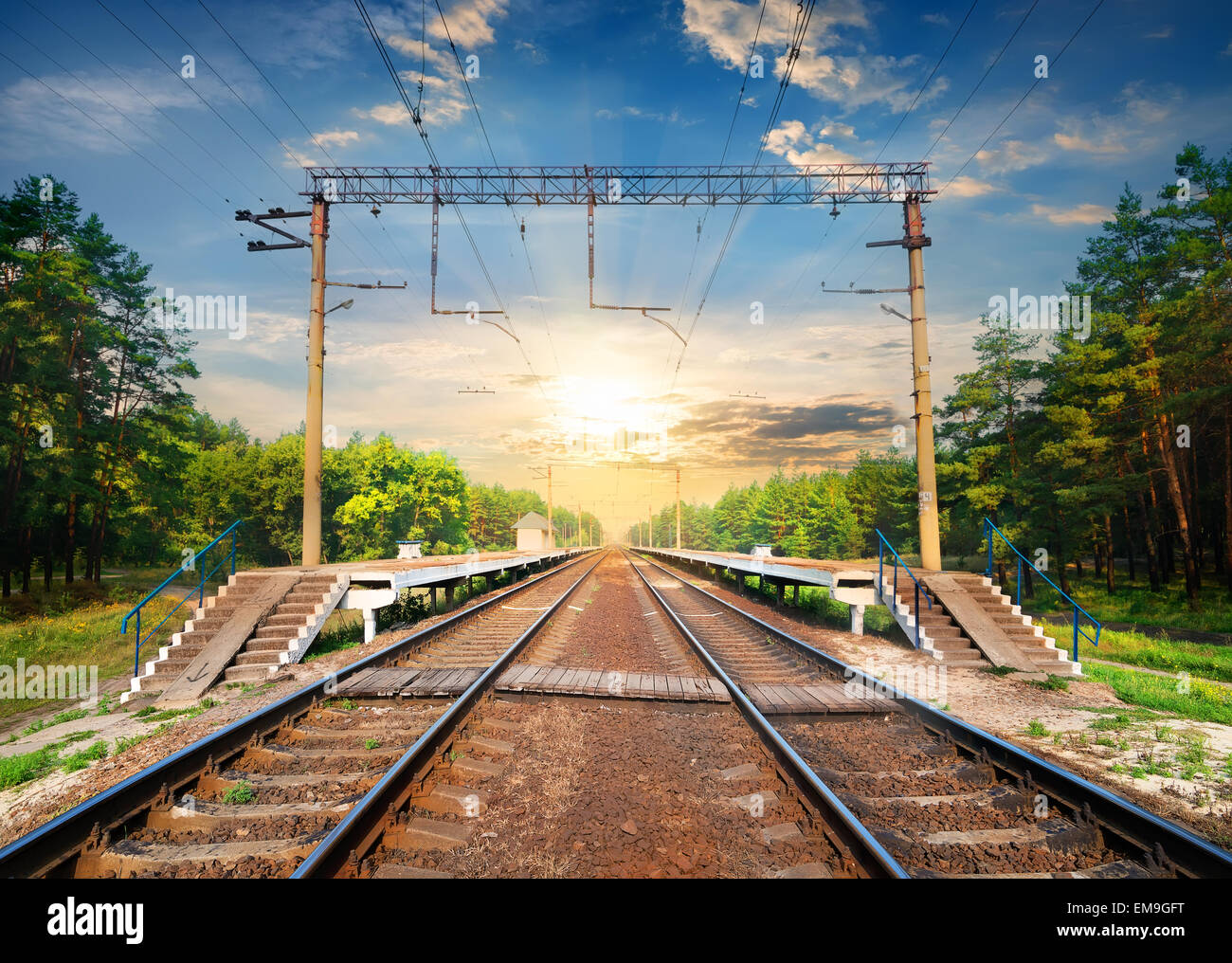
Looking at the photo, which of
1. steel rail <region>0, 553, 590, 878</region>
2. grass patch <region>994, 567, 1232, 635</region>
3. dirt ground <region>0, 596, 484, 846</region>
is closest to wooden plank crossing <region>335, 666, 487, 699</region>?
steel rail <region>0, 553, 590, 878</region>

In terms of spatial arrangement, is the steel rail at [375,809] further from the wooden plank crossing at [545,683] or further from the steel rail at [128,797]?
the steel rail at [128,797]

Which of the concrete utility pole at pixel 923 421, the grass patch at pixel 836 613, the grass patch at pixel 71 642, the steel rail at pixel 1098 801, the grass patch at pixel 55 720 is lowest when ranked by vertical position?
the grass patch at pixel 71 642

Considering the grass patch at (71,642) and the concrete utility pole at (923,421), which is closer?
the grass patch at (71,642)

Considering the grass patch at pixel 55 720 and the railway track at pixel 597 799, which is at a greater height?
the railway track at pixel 597 799

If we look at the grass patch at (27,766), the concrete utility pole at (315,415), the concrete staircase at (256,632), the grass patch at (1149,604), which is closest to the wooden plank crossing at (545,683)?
the concrete staircase at (256,632)

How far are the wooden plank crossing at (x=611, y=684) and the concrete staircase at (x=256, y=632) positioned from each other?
410 cm

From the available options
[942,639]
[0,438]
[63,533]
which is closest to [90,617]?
[0,438]

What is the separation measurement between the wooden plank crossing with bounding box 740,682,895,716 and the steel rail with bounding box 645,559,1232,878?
0.42m

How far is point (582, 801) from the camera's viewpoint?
13.2ft

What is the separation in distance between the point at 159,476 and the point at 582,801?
34484 mm

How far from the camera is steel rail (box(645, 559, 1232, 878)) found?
3.11m

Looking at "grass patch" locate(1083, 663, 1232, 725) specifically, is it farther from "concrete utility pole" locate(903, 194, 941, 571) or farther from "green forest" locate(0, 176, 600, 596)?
"green forest" locate(0, 176, 600, 596)

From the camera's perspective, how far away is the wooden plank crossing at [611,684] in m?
6.55
